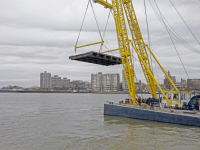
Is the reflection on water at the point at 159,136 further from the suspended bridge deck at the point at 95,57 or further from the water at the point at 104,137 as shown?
the suspended bridge deck at the point at 95,57

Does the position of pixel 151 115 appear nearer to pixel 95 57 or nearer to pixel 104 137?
Result: pixel 104 137

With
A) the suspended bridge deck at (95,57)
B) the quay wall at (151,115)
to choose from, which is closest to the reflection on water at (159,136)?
the quay wall at (151,115)

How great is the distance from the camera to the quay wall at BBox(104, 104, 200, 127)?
2053cm

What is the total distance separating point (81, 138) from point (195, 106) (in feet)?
47.6

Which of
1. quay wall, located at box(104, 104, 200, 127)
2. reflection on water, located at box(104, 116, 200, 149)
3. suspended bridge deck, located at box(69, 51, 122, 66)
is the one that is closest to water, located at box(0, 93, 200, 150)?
reflection on water, located at box(104, 116, 200, 149)

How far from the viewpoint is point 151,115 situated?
23.9 m

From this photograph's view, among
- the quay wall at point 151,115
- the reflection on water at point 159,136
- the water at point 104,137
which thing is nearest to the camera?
the water at point 104,137

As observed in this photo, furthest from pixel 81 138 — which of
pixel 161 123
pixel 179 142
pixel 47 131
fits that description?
pixel 161 123

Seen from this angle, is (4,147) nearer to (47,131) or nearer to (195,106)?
(47,131)

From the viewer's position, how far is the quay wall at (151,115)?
2053 cm

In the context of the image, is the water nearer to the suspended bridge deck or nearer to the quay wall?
the quay wall

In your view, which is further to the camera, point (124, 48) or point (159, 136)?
point (124, 48)

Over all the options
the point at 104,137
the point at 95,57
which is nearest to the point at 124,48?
the point at 95,57

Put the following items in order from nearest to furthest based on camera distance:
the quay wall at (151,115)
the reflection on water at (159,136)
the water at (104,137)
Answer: the water at (104,137), the reflection on water at (159,136), the quay wall at (151,115)
